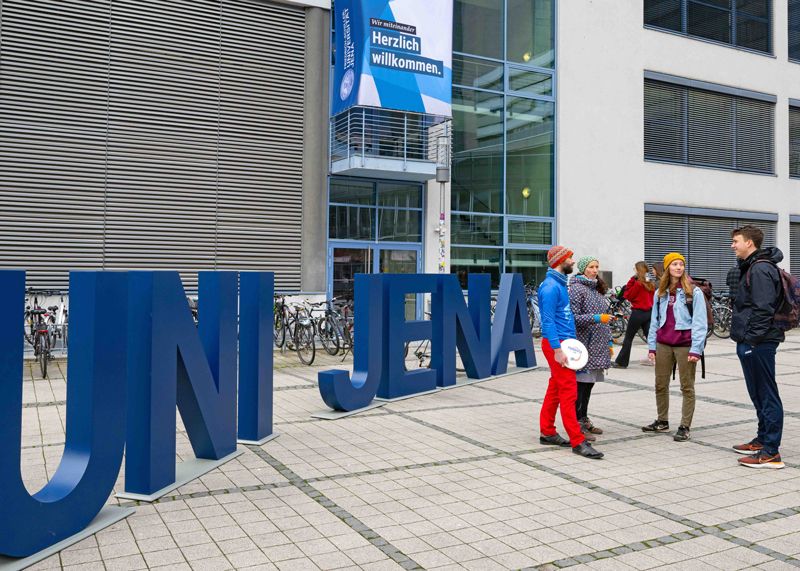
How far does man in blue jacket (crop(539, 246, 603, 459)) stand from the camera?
6.55 metres

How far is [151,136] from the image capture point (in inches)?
588

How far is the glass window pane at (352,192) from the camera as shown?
17.1 meters

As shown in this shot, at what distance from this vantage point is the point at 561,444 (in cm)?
699

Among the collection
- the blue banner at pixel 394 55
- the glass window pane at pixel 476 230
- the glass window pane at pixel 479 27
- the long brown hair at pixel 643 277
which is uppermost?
the glass window pane at pixel 479 27

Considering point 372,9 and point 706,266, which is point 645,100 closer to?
point 706,266

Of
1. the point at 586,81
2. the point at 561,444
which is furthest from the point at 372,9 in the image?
the point at 561,444

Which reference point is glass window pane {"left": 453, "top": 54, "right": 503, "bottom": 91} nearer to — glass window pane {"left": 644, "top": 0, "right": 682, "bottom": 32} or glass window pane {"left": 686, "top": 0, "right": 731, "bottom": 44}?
glass window pane {"left": 644, "top": 0, "right": 682, "bottom": 32}

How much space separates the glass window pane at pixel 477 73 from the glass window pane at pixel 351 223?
4.15 meters

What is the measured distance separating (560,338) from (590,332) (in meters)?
0.66

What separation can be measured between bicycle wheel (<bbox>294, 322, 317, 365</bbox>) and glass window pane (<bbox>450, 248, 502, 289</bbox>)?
5.76 metres

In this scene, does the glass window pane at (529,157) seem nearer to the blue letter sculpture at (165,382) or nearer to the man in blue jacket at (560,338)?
the man in blue jacket at (560,338)

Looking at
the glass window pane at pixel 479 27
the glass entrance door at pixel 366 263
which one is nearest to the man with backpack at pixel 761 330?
the glass entrance door at pixel 366 263

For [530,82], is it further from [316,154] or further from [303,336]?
[303,336]

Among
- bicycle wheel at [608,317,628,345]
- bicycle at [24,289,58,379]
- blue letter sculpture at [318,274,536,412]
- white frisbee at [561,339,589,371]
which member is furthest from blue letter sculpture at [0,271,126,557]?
bicycle wheel at [608,317,628,345]
